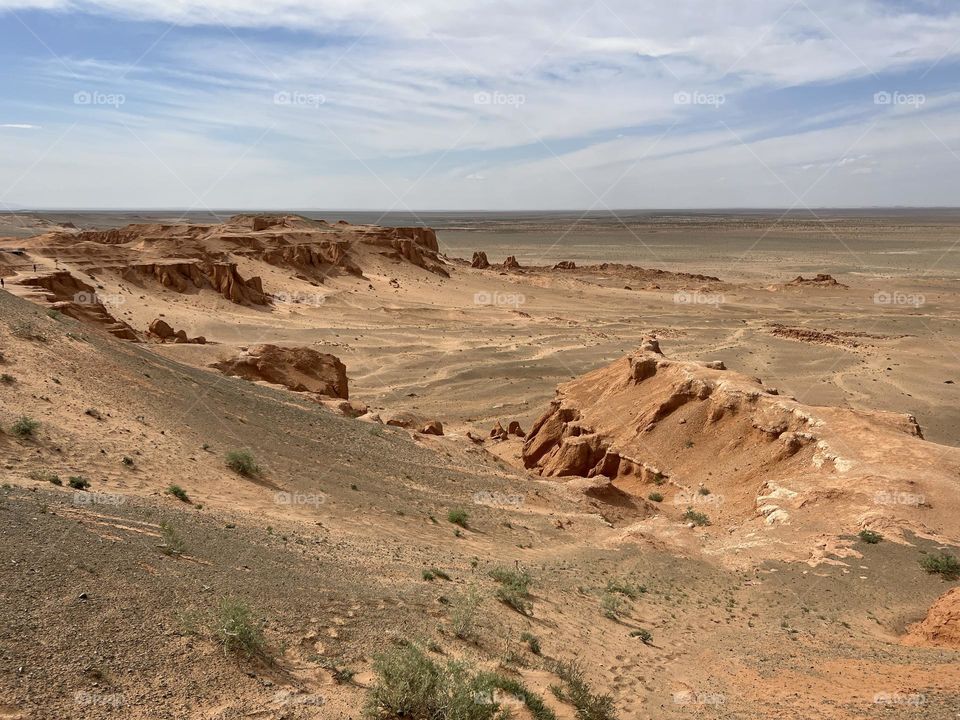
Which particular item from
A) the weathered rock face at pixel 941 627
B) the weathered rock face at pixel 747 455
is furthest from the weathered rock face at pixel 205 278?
the weathered rock face at pixel 941 627

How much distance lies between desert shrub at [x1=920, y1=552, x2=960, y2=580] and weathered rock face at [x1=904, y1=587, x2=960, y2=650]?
1.78m

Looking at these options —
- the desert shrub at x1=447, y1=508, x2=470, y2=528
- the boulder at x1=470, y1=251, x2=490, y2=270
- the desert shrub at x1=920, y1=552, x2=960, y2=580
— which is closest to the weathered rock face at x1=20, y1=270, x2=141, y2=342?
the desert shrub at x1=447, y1=508, x2=470, y2=528

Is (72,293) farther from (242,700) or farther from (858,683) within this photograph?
(858,683)

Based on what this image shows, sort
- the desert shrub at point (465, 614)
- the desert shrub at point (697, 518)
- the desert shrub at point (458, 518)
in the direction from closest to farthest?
the desert shrub at point (465, 614) → the desert shrub at point (458, 518) → the desert shrub at point (697, 518)

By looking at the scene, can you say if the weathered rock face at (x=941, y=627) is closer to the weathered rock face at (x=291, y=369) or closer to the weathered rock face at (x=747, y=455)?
the weathered rock face at (x=747, y=455)

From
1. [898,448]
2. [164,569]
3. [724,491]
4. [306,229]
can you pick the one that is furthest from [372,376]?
[306,229]

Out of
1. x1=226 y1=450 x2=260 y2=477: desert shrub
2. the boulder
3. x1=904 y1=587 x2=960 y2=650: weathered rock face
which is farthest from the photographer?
the boulder

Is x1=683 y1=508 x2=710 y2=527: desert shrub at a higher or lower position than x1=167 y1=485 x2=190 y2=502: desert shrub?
lower

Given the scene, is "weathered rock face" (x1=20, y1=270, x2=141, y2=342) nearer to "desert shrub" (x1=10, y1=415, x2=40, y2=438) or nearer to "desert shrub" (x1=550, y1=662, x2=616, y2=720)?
"desert shrub" (x1=10, y1=415, x2=40, y2=438)

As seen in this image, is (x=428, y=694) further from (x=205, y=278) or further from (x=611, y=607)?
(x=205, y=278)

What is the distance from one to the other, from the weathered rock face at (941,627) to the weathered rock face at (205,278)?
149ft

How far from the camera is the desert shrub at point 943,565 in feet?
40.1

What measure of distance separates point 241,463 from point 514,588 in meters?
5.99

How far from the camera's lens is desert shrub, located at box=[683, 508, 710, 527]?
16047 millimetres
